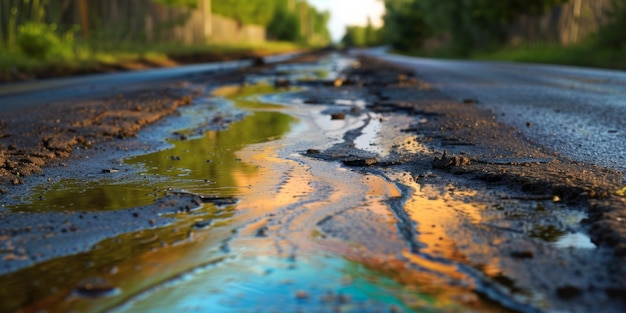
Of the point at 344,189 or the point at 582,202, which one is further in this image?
the point at 344,189

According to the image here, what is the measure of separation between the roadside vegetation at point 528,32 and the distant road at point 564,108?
18.9 ft

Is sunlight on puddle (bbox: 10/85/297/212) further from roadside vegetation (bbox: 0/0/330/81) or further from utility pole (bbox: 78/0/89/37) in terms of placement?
utility pole (bbox: 78/0/89/37)

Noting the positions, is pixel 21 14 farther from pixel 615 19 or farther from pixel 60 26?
pixel 615 19

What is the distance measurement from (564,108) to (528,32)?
2117 centimetres

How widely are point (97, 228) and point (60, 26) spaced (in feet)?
58.8

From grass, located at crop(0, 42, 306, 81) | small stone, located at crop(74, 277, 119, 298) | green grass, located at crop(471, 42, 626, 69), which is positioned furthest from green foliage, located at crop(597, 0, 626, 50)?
small stone, located at crop(74, 277, 119, 298)

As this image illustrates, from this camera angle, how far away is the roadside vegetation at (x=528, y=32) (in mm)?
17875

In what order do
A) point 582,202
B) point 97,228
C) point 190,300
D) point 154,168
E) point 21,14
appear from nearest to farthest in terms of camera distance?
point 190,300 → point 97,228 → point 582,202 → point 154,168 → point 21,14

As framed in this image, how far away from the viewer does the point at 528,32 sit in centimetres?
2703

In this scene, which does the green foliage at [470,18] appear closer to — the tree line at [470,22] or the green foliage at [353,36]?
the tree line at [470,22]

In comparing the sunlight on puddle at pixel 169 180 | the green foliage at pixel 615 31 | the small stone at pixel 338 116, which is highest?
the green foliage at pixel 615 31

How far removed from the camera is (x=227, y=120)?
23.3 feet

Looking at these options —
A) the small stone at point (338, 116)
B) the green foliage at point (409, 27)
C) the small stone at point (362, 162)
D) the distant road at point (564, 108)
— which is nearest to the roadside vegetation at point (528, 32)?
the green foliage at point (409, 27)

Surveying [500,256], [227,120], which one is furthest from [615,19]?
[500,256]
